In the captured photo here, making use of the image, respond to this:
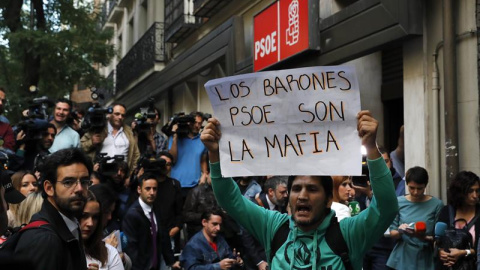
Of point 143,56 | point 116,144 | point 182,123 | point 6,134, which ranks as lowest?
point 116,144

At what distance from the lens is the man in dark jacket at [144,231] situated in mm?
6895

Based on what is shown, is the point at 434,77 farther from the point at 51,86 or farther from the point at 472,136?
the point at 51,86

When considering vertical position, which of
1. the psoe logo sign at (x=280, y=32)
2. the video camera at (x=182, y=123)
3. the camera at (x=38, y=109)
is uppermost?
the psoe logo sign at (x=280, y=32)

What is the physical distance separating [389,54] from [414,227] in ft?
13.6

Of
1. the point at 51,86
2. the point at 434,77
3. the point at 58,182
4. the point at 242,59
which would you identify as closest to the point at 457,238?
the point at 434,77

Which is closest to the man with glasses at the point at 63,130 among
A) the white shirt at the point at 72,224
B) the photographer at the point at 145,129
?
the photographer at the point at 145,129

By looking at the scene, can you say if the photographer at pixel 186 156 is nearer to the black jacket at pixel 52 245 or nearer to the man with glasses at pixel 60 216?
the man with glasses at pixel 60 216

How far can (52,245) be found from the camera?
3.04 metres

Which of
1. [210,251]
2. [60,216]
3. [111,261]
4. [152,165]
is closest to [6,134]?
[152,165]

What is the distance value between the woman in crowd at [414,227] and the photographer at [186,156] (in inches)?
133

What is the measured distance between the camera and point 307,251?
3135 millimetres

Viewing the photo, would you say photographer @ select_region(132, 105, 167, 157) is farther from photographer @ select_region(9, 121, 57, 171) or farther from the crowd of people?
photographer @ select_region(9, 121, 57, 171)

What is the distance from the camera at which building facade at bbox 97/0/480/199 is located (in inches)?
289

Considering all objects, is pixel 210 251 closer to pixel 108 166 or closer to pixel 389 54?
pixel 108 166
